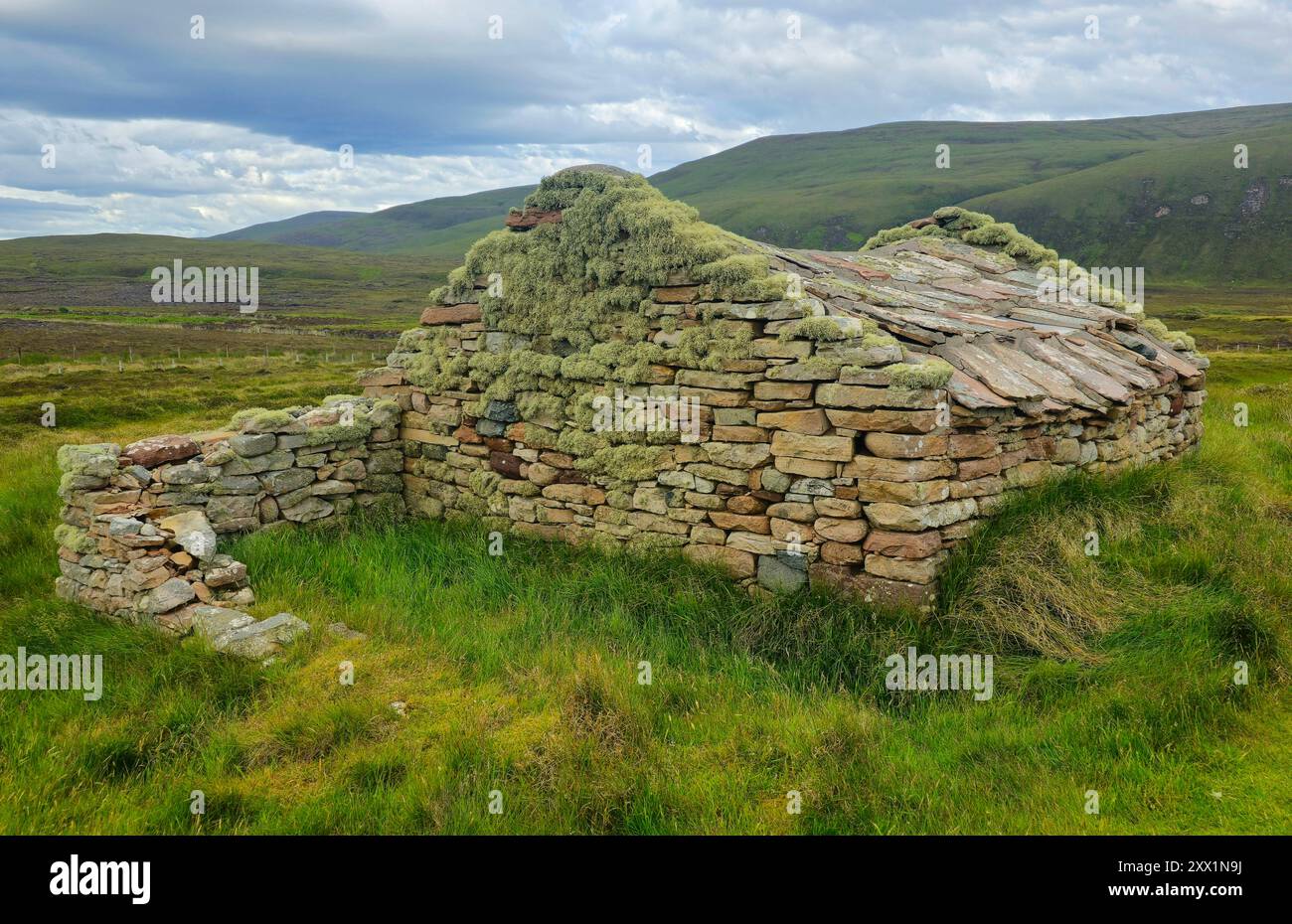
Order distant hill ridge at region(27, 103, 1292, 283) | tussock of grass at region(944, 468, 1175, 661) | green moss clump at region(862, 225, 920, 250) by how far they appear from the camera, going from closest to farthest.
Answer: tussock of grass at region(944, 468, 1175, 661) → green moss clump at region(862, 225, 920, 250) → distant hill ridge at region(27, 103, 1292, 283)

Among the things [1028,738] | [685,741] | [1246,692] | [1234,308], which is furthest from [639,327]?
[1234,308]

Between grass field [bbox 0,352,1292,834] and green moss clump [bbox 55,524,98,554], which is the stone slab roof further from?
green moss clump [bbox 55,524,98,554]

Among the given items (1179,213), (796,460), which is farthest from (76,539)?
(1179,213)

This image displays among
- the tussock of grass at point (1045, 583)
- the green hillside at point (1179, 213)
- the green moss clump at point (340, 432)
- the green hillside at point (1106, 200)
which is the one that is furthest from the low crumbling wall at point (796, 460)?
the green hillside at point (1179, 213)

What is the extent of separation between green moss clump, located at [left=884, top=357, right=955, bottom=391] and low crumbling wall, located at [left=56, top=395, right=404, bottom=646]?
4.20 metres

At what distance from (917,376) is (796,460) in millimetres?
1016

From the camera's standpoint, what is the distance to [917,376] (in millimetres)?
5242

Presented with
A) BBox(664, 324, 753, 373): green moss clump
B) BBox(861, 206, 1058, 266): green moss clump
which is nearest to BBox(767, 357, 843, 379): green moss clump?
BBox(664, 324, 753, 373): green moss clump

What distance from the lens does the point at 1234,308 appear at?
71562mm

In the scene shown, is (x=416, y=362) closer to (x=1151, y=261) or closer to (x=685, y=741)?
(x=685, y=741)

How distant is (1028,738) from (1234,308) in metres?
85.1

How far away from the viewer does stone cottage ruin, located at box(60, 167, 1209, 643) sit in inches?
219

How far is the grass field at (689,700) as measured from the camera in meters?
3.62

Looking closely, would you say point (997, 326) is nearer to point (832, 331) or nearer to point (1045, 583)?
point (832, 331)
